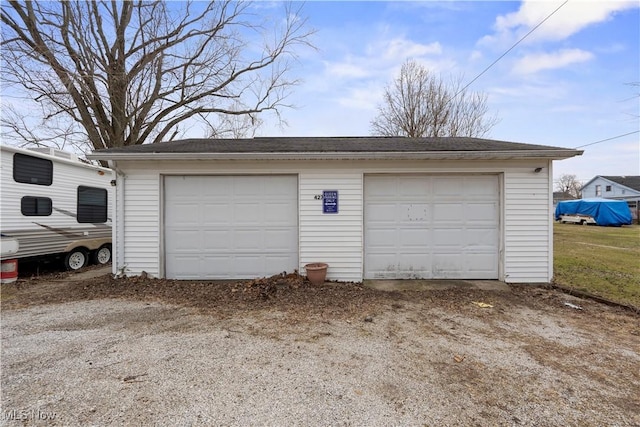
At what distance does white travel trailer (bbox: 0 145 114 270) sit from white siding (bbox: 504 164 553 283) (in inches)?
348

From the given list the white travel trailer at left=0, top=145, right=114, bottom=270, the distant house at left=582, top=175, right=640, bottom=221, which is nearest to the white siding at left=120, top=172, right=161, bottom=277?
the white travel trailer at left=0, top=145, right=114, bottom=270

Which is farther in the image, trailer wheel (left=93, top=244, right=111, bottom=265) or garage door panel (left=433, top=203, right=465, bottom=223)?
trailer wheel (left=93, top=244, right=111, bottom=265)

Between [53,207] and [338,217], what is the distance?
6.39 m

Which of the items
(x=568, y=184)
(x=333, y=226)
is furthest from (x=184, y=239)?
(x=568, y=184)

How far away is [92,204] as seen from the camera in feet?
26.2

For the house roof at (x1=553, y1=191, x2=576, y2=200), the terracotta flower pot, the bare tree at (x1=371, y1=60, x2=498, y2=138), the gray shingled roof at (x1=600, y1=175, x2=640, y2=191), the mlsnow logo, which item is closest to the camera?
the mlsnow logo

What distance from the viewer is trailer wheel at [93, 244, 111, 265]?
823 cm

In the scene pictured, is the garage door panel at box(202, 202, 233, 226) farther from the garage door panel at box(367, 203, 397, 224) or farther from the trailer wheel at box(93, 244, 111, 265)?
the trailer wheel at box(93, 244, 111, 265)

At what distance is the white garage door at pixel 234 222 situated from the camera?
615 cm

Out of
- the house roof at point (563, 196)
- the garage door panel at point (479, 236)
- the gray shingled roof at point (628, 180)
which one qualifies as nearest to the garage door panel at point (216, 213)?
the garage door panel at point (479, 236)

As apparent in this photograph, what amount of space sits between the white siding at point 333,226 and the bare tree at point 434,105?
1345 centimetres

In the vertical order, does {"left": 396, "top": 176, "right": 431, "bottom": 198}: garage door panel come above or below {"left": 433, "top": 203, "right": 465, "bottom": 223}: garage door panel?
above

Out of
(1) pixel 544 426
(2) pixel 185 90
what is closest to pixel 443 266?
(1) pixel 544 426

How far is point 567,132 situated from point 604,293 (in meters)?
10.8
